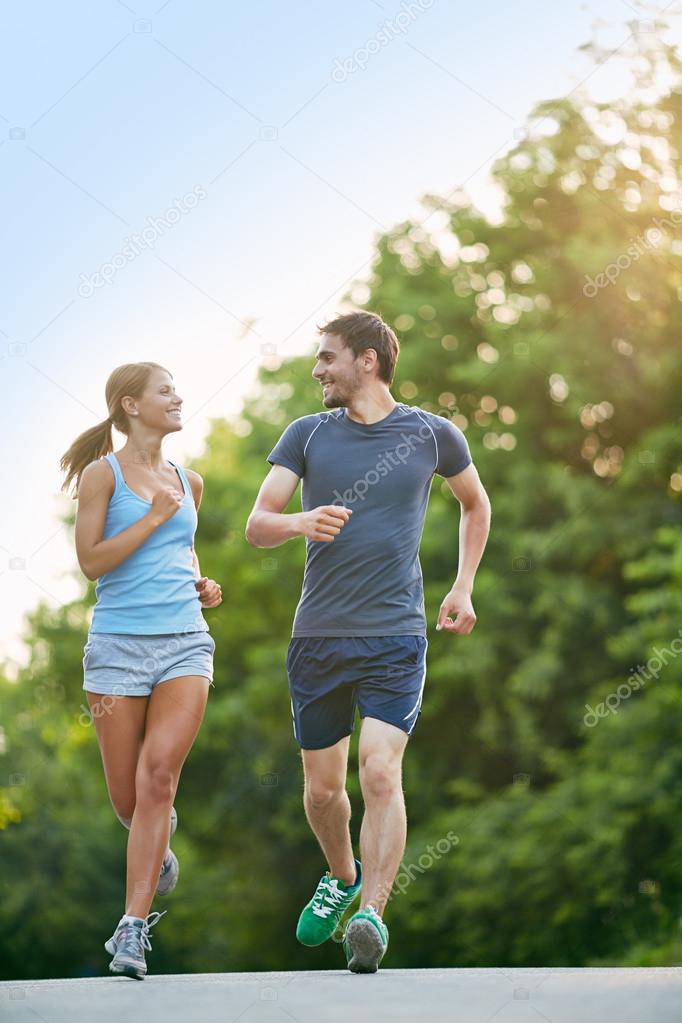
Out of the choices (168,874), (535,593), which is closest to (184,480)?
(168,874)

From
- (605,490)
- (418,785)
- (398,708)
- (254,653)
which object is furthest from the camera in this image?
(254,653)

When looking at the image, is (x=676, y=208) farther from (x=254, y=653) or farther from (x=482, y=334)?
(x=254, y=653)

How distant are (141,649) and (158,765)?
366 mm

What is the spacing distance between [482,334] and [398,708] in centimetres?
1609

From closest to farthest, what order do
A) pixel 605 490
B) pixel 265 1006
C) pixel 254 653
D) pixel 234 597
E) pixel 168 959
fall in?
pixel 265 1006 → pixel 605 490 → pixel 254 653 → pixel 234 597 → pixel 168 959

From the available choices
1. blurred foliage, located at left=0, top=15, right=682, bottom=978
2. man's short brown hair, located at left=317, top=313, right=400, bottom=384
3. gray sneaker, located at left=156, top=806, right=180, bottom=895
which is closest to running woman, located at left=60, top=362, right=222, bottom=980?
gray sneaker, located at left=156, top=806, right=180, bottom=895

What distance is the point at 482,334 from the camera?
807 inches

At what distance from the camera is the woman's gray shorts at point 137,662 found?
4609 millimetres

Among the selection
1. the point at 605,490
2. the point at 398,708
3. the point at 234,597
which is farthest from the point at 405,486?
the point at 234,597

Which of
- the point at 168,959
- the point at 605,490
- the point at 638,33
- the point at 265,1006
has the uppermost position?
the point at 638,33

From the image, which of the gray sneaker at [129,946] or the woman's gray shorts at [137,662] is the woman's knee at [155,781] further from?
the gray sneaker at [129,946]

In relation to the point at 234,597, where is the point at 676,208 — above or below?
above

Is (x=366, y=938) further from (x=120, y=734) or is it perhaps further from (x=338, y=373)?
(x=338, y=373)

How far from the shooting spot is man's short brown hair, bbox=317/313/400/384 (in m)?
5.04
